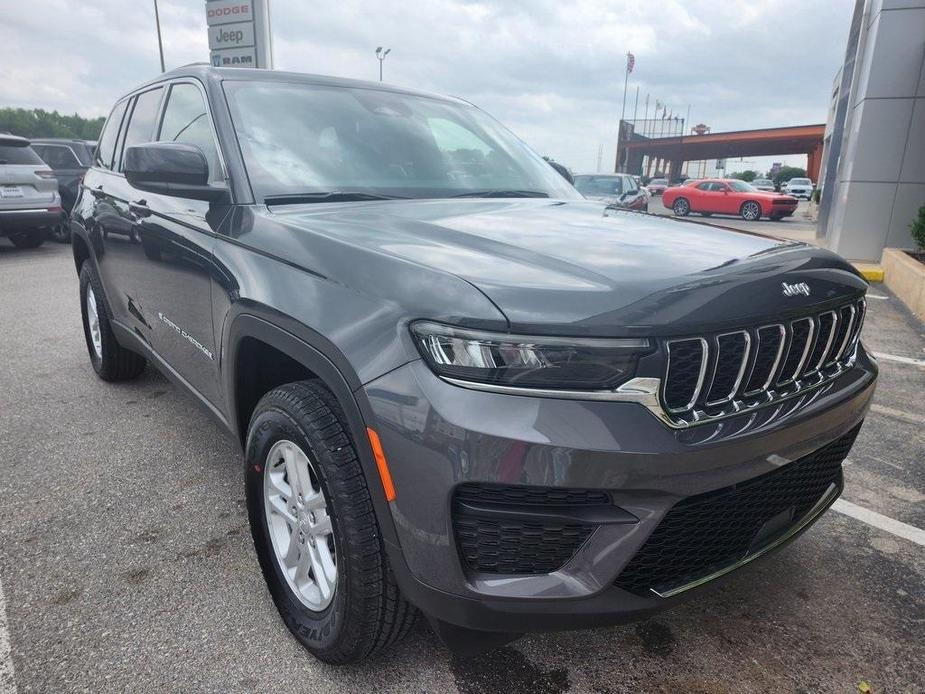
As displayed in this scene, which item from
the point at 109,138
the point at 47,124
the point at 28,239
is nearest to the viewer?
the point at 109,138

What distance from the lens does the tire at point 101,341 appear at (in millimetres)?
4039

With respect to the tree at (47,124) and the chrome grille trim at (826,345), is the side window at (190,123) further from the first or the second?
the tree at (47,124)

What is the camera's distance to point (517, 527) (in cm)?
145

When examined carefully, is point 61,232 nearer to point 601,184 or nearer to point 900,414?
point 601,184

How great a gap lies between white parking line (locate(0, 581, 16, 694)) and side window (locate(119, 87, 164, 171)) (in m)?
2.30

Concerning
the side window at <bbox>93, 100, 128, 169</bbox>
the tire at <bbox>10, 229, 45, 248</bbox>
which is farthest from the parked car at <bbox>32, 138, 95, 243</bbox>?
the side window at <bbox>93, 100, 128, 169</bbox>

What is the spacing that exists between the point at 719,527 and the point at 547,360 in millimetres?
637

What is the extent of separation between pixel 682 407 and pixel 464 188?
1.57 meters

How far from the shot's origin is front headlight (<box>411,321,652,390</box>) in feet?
4.73

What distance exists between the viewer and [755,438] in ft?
5.09

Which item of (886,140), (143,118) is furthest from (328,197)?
(886,140)

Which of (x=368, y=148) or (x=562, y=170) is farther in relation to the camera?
(x=562, y=170)

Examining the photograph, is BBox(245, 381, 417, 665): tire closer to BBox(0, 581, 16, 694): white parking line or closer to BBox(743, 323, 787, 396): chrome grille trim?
BBox(0, 581, 16, 694): white parking line

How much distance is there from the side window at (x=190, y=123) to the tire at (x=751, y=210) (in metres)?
23.1
